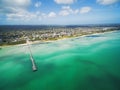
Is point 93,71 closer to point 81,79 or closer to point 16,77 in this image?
point 81,79

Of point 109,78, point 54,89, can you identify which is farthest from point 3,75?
point 109,78

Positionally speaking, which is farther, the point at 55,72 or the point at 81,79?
the point at 55,72

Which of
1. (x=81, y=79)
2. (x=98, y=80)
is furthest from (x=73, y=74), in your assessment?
(x=98, y=80)

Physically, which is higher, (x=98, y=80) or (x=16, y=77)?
(x=98, y=80)

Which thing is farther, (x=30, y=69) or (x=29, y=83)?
(x=30, y=69)

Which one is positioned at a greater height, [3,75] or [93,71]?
[93,71]

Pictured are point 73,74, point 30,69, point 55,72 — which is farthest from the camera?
point 30,69

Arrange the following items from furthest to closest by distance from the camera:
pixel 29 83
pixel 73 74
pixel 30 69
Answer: pixel 30 69, pixel 73 74, pixel 29 83

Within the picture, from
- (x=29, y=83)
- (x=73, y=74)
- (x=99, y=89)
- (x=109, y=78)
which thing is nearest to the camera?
(x=99, y=89)

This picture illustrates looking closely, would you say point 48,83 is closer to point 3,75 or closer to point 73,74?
point 73,74
